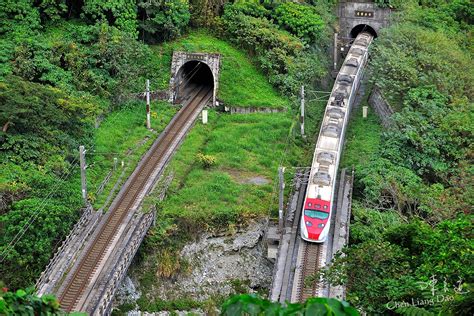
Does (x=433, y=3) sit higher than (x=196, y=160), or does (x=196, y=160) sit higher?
(x=433, y=3)

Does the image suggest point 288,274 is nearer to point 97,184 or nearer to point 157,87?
point 97,184

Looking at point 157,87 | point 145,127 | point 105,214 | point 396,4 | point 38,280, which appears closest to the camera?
point 38,280

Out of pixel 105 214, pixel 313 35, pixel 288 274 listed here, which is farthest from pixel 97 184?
pixel 313 35

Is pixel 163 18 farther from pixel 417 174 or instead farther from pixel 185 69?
pixel 417 174

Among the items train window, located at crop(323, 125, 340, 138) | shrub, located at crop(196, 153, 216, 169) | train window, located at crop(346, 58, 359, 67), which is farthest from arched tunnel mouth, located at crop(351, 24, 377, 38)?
shrub, located at crop(196, 153, 216, 169)

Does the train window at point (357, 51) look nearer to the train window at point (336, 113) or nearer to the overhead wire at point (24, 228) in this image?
the train window at point (336, 113)

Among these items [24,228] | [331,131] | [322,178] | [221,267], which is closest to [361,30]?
[331,131]

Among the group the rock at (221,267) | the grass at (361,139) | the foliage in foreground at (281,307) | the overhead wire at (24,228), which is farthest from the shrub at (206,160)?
the foliage in foreground at (281,307)
